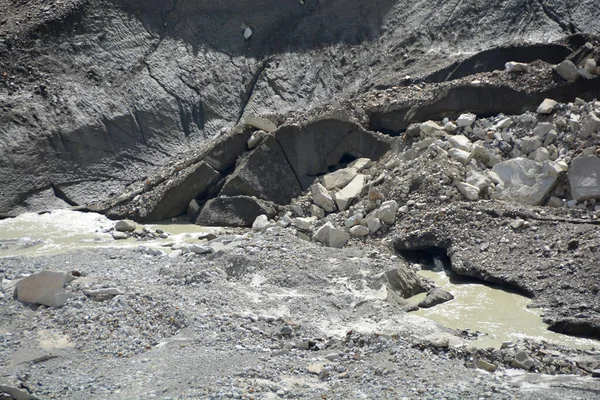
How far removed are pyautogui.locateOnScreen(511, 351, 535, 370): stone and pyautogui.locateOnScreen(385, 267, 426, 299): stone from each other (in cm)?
172

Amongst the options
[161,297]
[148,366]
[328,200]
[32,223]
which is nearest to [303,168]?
[328,200]

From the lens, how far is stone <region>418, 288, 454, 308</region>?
268 inches

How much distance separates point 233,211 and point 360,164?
1.68 m

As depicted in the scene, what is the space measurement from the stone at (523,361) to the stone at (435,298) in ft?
5.17

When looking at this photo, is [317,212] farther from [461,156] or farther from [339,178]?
[461,156]

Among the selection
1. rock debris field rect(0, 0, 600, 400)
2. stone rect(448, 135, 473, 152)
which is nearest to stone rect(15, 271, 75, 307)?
rock debris field rect(0, 0, 600, 400)

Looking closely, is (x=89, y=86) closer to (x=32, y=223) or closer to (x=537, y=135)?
(x=32, y=223)

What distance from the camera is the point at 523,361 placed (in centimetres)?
523

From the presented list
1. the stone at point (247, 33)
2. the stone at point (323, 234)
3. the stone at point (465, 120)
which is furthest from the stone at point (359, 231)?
the stone at point (247, 33)

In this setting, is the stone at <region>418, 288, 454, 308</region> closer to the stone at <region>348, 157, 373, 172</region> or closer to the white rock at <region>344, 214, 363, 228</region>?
the white rock at <region>344, 214, 363, 228</region>

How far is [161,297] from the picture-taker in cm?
618

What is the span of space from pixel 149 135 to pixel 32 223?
229cm

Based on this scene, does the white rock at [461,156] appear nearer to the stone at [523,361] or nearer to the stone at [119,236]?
the stone at [119,236]

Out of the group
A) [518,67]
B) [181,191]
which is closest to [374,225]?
[181,191]
